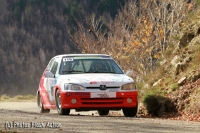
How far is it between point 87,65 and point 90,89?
1413mm

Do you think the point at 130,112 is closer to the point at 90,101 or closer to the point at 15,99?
the point at 90,101

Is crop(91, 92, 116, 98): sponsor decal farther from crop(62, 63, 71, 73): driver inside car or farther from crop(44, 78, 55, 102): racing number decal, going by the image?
crop(44, 78, 55, 102): racing number decal

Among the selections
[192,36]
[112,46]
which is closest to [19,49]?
[112,46]

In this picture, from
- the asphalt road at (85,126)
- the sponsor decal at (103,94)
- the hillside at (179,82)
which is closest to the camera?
the asphalt road at (85,126)

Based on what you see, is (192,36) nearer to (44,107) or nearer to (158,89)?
(158,89)

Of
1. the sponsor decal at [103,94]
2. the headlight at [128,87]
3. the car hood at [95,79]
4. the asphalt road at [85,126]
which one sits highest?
the car hood at [95,79]

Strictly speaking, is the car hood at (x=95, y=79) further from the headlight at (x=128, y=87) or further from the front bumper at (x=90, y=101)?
the front bumper at (x=90, y=101)

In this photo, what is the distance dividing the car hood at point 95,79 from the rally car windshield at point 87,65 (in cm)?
51

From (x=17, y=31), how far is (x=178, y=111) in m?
104

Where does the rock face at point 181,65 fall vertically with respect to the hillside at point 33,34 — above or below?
below

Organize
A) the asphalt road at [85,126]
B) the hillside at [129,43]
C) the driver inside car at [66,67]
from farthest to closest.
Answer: the hillside at [129,43]
the driver inside car at [66,67]
the asphalt road at [85,126]

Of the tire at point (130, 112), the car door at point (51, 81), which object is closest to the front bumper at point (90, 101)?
the tire at point (130, 112)

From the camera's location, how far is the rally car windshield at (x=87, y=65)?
15.8 meters

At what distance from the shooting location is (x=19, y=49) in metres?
116
